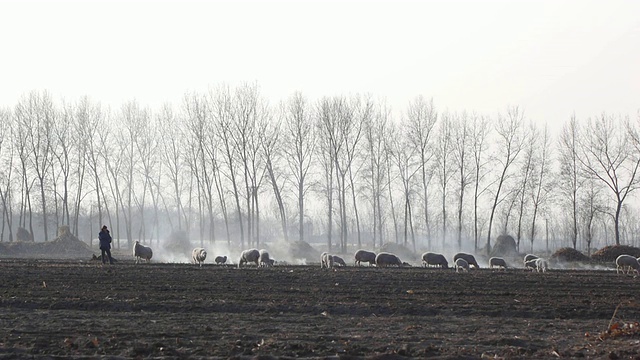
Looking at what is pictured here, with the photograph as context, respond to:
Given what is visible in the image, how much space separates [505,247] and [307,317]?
168ft

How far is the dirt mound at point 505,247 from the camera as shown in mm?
65812

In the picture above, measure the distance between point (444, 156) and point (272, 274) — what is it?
1729 inches

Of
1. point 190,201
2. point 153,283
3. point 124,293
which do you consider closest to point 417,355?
point 124,293

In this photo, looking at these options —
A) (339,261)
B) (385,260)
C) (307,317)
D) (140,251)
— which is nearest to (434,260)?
(385,260)

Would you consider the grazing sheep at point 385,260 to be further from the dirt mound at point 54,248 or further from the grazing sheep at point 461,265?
the dirt mound at point 54,248

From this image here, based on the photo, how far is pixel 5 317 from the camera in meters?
17.5

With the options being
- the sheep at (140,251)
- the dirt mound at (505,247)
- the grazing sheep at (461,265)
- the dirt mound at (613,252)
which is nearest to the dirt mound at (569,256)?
the dirt mound at (613,252)

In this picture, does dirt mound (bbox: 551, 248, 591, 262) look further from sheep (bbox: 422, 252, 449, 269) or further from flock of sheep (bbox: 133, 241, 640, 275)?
sheep (bbox: 422, 252, 449, 269)

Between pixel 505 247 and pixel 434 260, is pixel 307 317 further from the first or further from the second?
pixel 505 247

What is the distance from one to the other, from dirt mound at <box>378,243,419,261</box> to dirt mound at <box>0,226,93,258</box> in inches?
1000

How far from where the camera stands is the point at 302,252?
2499 inches

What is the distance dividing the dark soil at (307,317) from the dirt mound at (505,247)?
3635cm

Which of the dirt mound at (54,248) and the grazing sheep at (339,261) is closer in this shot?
the grazing sheep at (339,261)

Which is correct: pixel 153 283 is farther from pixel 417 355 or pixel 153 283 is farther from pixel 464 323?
pixel 417 355
